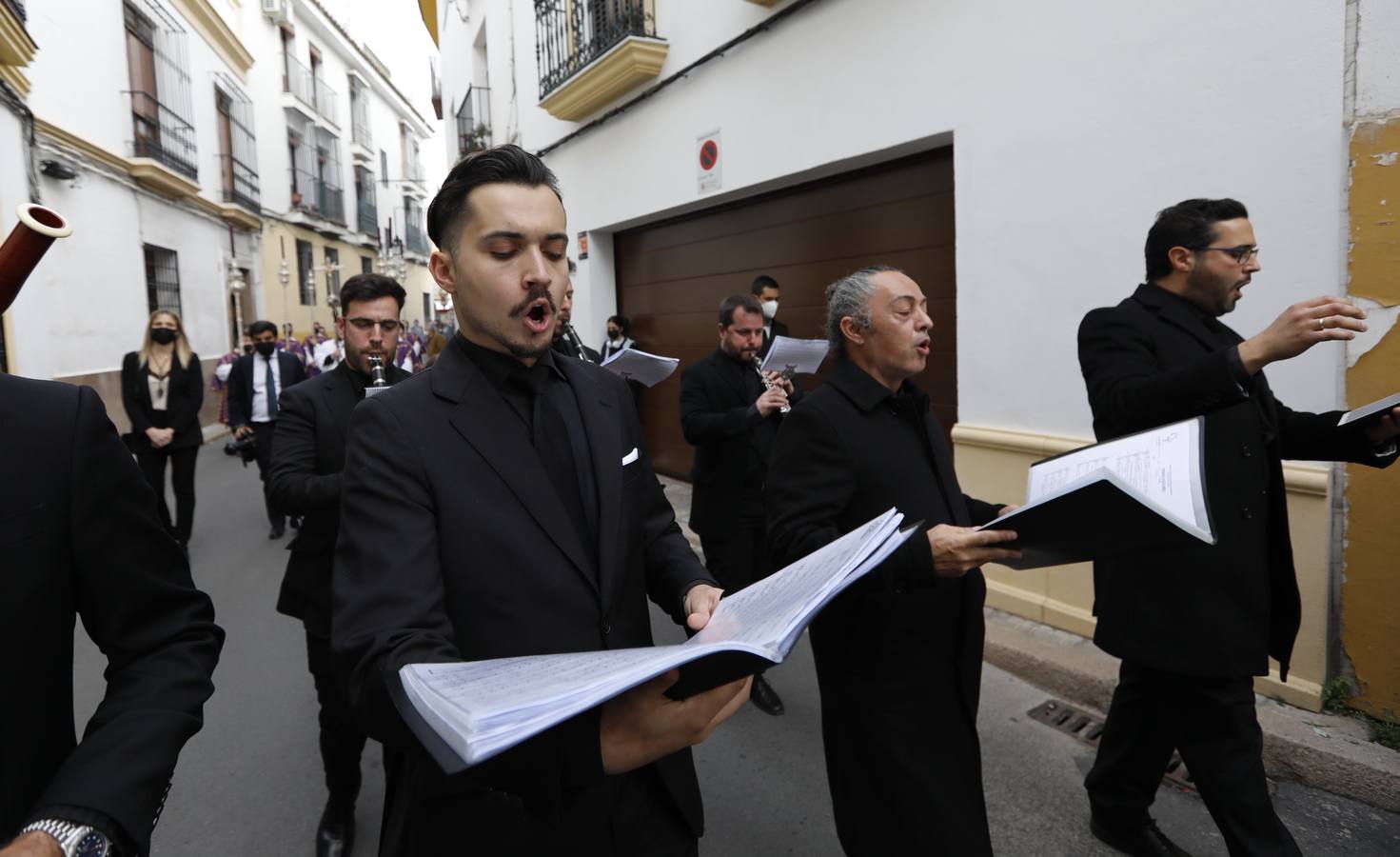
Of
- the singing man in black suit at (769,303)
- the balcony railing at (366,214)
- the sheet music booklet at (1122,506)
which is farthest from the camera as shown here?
the balcony railing at (366,214)

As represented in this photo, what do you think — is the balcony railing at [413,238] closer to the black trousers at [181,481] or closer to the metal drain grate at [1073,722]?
the black trousers at [181,481]

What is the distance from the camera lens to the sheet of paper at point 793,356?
148 inches

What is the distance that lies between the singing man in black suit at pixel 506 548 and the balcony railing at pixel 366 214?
31.7 m

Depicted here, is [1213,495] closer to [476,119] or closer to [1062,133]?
[1062,133]

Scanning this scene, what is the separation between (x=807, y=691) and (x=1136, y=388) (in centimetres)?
226

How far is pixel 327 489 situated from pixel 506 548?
63.7 inches

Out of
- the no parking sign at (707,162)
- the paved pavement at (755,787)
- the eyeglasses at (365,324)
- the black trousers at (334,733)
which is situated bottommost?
the paved pavement at (755,787)

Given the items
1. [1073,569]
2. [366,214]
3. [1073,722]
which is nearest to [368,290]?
[1073,722]

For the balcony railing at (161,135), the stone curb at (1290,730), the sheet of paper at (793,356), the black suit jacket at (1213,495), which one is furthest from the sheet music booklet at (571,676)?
the balcony railing at (161,135)

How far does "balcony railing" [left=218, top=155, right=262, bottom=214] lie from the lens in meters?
18.6

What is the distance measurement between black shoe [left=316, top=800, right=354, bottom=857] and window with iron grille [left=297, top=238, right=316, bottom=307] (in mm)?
23836

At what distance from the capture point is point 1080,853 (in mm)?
2713

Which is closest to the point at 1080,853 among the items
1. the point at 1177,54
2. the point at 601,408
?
the point at 601,408

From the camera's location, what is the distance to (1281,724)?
10.5ft
